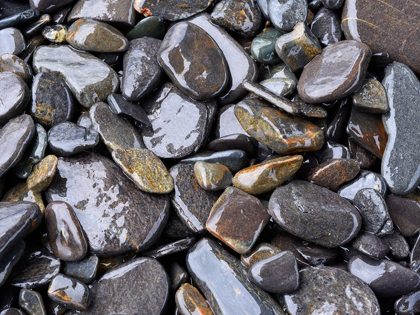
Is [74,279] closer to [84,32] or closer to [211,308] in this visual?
[211,308]

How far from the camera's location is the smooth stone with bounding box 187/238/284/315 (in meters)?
2.58

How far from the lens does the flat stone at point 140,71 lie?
323cm

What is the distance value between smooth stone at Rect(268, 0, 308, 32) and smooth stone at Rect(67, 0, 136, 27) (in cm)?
121

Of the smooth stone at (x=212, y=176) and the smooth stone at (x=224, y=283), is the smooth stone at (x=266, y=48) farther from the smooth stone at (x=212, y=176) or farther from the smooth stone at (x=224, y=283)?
the smooth stone at (x=224, y=283)

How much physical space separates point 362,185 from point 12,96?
2.65m

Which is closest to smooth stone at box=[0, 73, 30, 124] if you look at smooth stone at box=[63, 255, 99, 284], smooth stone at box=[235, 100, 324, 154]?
smooth stone at box=[63, 255, 99, 284]

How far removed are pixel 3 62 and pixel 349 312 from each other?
3.13 m

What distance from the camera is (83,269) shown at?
9.04 feet

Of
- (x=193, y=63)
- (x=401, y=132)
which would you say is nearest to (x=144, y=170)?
(x=193, y=63)

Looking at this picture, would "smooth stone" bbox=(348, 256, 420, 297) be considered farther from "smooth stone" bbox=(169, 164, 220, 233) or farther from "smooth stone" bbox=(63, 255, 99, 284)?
"smooth stone" bbox=(63, 255, 99, 284)

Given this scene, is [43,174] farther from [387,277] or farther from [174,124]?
[387,277]

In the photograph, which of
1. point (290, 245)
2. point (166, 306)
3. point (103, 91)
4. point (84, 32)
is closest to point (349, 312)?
point (290, 245)

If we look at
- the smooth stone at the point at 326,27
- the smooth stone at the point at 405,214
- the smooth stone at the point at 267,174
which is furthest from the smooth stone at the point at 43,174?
the smooth stone at the point at 405,214

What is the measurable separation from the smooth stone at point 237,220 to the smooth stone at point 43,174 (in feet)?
3.67
